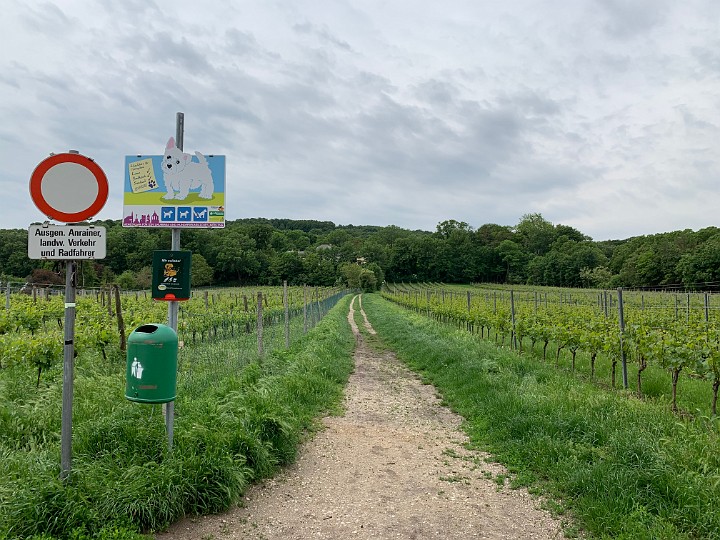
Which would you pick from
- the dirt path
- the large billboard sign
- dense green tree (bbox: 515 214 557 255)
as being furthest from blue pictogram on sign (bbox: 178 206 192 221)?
dense green tree (bbox: 515 214 557 255)

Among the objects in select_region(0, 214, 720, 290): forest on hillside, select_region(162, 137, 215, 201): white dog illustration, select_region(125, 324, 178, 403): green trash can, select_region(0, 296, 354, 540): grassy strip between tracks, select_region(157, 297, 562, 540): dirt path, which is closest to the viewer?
select_region(0, 296, 354, 540): grassy strip between tracks

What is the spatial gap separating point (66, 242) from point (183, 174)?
1.34 m

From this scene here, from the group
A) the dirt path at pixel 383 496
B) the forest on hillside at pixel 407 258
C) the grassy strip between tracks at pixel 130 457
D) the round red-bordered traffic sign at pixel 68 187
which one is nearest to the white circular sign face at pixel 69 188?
the round red-bordered traffic sign at pixel 68 187

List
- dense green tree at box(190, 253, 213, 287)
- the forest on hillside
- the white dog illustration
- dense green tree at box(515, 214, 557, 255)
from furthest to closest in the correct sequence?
dense green tree at box(515, 214, 557, 255) → dense green tree at box(190, 253, 213, 287) → the forest on hillside → the white dog illustration

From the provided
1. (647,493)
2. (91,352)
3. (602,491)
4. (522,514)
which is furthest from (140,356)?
(91,352)

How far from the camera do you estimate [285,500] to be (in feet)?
12.9

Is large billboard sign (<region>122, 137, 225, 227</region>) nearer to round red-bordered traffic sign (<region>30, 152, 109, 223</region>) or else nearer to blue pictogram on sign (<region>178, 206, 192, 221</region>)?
blue pictogram on sign (<region>178, 206, 192, 221</region>)

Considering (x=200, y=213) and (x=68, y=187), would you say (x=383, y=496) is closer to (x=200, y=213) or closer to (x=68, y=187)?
(x=200, y=213)

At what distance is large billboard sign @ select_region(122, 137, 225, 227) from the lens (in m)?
4.43

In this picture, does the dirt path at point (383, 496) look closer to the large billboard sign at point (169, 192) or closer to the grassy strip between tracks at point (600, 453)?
the grassy strip between tracks at point (600, 453)

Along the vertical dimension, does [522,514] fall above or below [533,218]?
below

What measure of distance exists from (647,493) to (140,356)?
4.12 metres

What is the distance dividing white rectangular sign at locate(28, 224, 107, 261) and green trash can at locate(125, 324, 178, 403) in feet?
2.51

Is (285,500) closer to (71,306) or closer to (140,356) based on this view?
(140,356)
